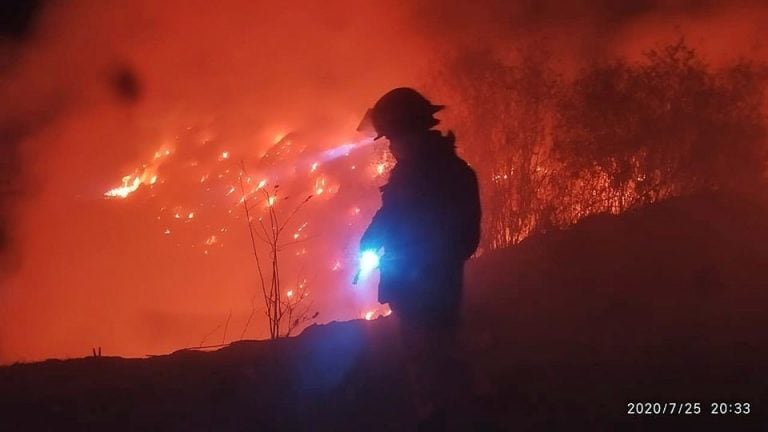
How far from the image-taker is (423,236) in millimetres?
4523

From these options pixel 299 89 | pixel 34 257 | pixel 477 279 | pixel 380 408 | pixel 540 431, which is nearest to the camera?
pixel 540 431

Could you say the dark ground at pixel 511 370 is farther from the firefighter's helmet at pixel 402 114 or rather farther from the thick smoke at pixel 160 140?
the thick smoke at pixel 160 140

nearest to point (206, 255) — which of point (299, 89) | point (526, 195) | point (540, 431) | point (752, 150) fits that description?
point (299, 89)

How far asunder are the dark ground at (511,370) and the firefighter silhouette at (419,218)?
1.14 m

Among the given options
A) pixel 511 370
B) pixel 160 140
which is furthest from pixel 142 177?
pixel 511 370

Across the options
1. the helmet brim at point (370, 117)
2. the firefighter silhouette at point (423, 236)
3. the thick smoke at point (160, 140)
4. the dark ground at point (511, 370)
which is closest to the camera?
the firefighter silhouette at point (423, 236)

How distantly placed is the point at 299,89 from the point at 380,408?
20269mm

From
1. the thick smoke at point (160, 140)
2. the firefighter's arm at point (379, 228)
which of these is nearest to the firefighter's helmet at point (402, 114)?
the firefighter's arm at point (379, 228)

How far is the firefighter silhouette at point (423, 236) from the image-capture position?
4.51 metres

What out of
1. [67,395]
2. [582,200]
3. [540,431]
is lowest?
[540,431]

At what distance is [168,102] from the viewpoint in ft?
80.9

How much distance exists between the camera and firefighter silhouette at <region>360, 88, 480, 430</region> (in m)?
4.51

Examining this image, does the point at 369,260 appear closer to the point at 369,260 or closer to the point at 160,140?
the point at 369,260

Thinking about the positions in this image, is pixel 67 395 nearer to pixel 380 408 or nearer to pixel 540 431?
pixel 380 408
